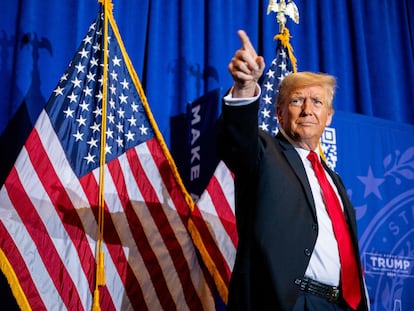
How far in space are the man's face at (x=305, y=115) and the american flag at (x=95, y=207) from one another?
0.84m

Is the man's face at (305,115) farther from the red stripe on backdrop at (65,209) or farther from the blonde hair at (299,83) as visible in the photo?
the red stripe on backdrop at (65,209)

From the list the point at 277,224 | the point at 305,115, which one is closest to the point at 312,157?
the point at 305,115

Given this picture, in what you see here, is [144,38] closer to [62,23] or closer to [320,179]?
[62,23]

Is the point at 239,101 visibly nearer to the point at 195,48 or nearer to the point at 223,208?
the point at 223,208

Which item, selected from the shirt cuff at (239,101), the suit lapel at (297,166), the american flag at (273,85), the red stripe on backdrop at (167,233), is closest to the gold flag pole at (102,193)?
the red stripe on backdrop at (167,233)

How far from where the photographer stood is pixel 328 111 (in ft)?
5.29

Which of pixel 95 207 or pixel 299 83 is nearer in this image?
pixel 299 83

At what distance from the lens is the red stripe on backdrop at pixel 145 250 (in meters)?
2.13

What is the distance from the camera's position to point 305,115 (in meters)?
1.51

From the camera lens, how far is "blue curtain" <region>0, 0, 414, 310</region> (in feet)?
8.13

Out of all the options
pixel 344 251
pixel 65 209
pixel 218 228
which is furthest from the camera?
pixel 218 228

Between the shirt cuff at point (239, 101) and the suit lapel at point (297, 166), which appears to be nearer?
the shirt cuff at point (239, 101)

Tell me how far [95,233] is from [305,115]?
3.20 feet

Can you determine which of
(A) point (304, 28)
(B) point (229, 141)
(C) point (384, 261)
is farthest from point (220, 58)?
(B) point (229, 141)
